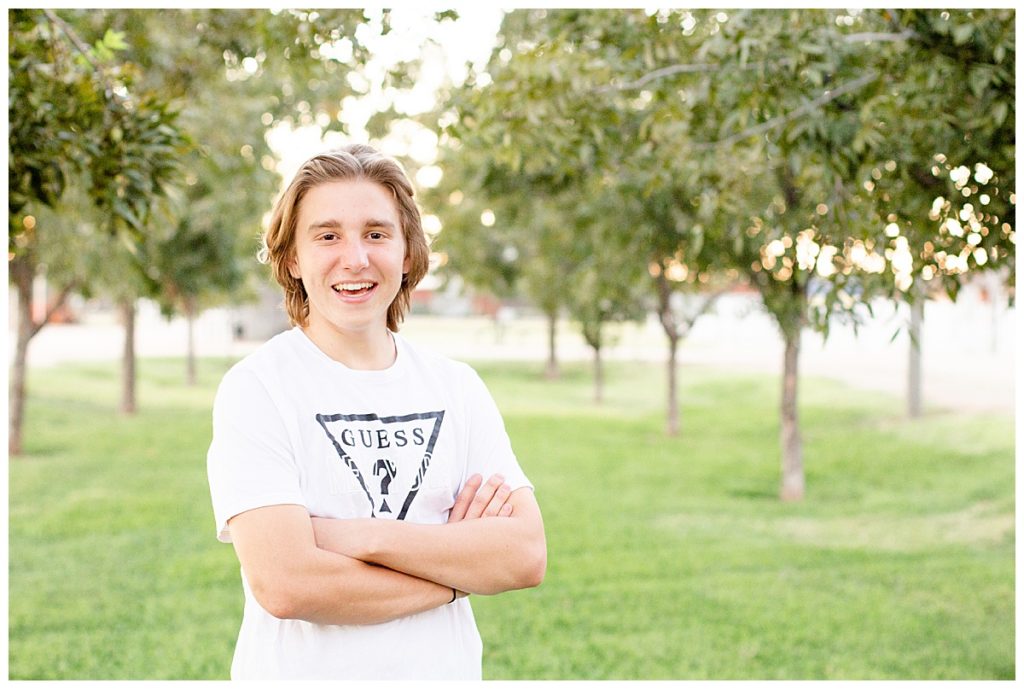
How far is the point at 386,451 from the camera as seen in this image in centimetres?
196

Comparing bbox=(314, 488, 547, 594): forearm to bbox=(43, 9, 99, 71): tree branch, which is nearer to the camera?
bbox=(314, 488, 547, 594): forearm

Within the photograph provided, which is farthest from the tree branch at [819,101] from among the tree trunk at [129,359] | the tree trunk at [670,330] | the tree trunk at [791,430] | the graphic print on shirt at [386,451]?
the tree trunk at [129,359]

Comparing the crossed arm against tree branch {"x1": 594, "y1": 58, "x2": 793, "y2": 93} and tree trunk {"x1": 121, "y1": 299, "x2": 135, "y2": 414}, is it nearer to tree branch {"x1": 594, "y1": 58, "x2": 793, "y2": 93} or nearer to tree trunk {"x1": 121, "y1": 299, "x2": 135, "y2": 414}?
tree branch {"x1": 594, "y1": 58, "x2": 793, "y2": 93}

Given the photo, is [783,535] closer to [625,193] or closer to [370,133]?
[625,193]

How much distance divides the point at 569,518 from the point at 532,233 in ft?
21.8

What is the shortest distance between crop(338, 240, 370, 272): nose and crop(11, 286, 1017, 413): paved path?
904cm

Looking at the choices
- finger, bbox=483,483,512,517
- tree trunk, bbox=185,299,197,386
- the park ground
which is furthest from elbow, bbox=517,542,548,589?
tree trunk, bbox=185,299,197,386

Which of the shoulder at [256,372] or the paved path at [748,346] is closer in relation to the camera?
the shoulder at [256,372]

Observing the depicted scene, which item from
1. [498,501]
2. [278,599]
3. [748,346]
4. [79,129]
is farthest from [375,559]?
[748,346]

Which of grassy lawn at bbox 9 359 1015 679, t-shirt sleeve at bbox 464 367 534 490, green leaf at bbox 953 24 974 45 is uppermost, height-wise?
green leaf at bbox 953 24 974 45

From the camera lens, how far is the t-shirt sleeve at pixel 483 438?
2.16 metres

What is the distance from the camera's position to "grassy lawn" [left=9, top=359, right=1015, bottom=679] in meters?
6.09

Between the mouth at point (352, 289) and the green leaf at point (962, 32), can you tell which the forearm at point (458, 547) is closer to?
the mouth at point (352, 289)

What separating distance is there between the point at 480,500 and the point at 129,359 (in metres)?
17.8
